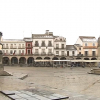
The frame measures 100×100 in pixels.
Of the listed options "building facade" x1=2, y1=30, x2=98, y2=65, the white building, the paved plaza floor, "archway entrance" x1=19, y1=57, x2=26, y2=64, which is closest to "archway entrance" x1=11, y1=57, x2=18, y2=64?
"building facade" x1=2, y1=30, x2=98, y2=65

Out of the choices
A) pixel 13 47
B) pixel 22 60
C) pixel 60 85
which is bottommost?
pixel 60 85

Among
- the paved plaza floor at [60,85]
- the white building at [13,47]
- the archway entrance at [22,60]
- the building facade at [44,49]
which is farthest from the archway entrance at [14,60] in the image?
the paved plaza floor at [60,85]

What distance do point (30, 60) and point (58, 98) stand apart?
198 ft

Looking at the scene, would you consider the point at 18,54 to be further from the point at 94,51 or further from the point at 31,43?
the point at 94,51

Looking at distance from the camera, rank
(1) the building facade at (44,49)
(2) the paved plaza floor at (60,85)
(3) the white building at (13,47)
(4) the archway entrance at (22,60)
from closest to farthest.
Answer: (2) the paved plaza floor at (60,85) → (1) the building facade at (44,49) → (3) the white building at (13,47) → (4) the archway entrance at (22,60)

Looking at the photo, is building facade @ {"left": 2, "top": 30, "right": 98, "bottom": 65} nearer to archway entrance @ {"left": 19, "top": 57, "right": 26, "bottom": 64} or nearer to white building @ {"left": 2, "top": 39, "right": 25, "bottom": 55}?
white building @ {"left": 2, "top": 39, "right": 25, "bottom": 55}

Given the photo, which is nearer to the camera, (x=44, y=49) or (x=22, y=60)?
(x=44, y=49)

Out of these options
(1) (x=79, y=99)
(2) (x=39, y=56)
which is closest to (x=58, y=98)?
(1) (x=79, y=99)

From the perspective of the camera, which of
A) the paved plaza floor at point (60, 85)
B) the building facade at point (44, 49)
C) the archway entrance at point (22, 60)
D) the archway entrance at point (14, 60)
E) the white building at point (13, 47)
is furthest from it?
the archway entrance at point (22, 60)

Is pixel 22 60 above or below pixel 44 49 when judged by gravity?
below

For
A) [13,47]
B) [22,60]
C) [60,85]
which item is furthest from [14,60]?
[60,85]

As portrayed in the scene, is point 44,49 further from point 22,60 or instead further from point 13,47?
point 13,47

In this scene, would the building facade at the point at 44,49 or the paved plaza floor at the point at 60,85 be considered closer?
the paved plaza floor at the point at 60,85

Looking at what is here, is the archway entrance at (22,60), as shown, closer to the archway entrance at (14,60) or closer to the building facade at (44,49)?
the building facade at (44,49)
